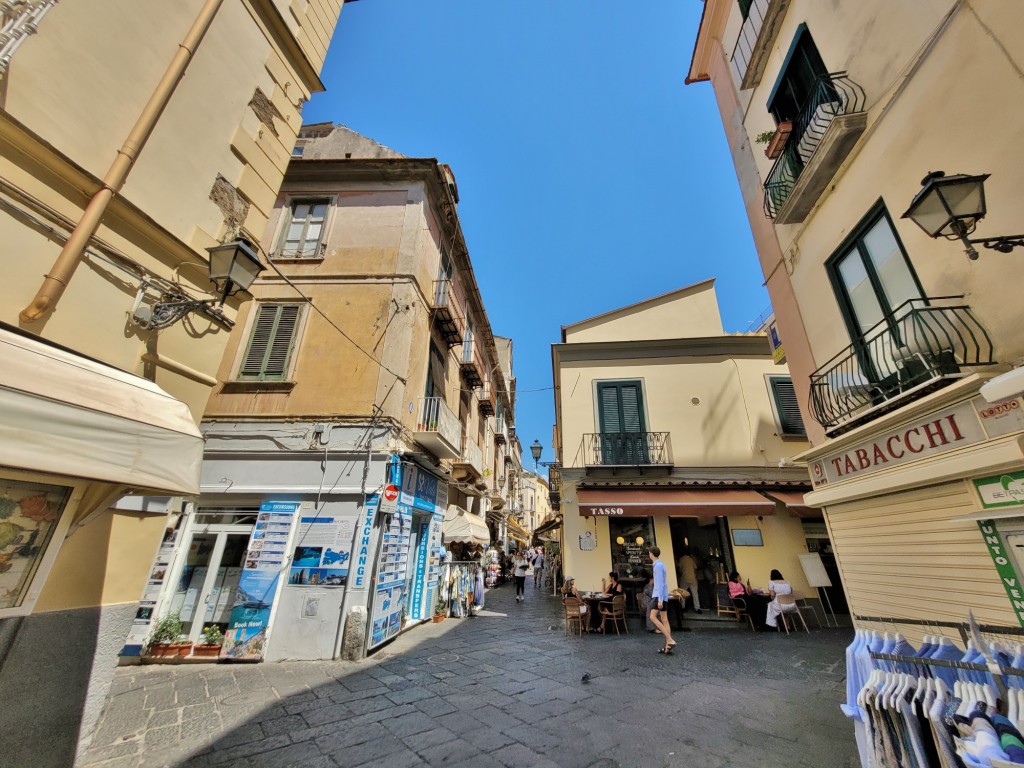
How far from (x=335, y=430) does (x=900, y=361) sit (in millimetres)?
8474

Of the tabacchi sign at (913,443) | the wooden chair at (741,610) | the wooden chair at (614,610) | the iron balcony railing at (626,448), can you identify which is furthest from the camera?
the iron balcony railing at (626,448)

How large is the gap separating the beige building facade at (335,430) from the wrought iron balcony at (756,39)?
22.4ft

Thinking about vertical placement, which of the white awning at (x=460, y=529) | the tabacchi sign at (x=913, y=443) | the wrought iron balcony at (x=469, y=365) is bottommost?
the white awning at (x=460, y=529)

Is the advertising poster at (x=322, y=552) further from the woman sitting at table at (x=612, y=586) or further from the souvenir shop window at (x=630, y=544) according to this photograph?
the souvenir shop window at (x=630, y=544)

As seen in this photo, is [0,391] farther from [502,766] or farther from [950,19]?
[950,19]

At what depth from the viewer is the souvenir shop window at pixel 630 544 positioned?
1072 centimetres

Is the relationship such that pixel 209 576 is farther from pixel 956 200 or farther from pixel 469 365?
pixel 956 200

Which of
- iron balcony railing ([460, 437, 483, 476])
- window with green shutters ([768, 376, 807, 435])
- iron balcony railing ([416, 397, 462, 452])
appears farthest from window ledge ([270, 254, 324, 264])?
window with green shutters ([768, 376, 807, 435])

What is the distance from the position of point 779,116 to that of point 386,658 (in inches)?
433

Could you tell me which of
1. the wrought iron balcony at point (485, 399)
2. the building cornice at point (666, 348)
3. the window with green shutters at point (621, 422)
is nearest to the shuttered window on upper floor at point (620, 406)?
the window with green shutters at point (621, 422)

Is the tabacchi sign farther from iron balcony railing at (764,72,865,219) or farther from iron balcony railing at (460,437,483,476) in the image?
iron balcony railing at (460,437,483,476)

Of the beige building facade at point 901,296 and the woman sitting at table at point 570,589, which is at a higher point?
the beige building facade at point 901,296

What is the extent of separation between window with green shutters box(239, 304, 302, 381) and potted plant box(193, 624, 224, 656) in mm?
4563

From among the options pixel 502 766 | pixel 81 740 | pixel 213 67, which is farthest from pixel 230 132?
pixel 502 766
